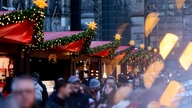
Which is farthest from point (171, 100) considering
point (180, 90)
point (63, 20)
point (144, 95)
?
point (63, 20)

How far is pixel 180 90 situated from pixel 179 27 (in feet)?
114

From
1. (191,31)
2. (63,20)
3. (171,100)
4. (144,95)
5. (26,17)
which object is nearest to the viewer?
(144,95)

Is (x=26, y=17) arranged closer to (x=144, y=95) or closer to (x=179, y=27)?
(x=144, y=95)

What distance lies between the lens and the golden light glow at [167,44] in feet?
155

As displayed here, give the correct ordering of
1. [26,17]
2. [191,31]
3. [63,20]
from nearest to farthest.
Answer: [26,17], [63,20], [191,31]

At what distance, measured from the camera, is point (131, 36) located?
45.0 m

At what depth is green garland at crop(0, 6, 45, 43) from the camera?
38.3 feet

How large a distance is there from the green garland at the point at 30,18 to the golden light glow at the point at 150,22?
33.2 meters

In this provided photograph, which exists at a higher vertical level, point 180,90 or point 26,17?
point 26,17

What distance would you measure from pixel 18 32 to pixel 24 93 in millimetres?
8806

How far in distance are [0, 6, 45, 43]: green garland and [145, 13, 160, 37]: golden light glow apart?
33.2 m

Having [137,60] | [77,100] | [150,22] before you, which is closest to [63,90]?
[77,100]

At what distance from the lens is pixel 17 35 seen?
41.9 ft

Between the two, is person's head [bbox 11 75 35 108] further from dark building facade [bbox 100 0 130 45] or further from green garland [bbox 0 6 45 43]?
dark building facade [bbox 100 0 130 45]
